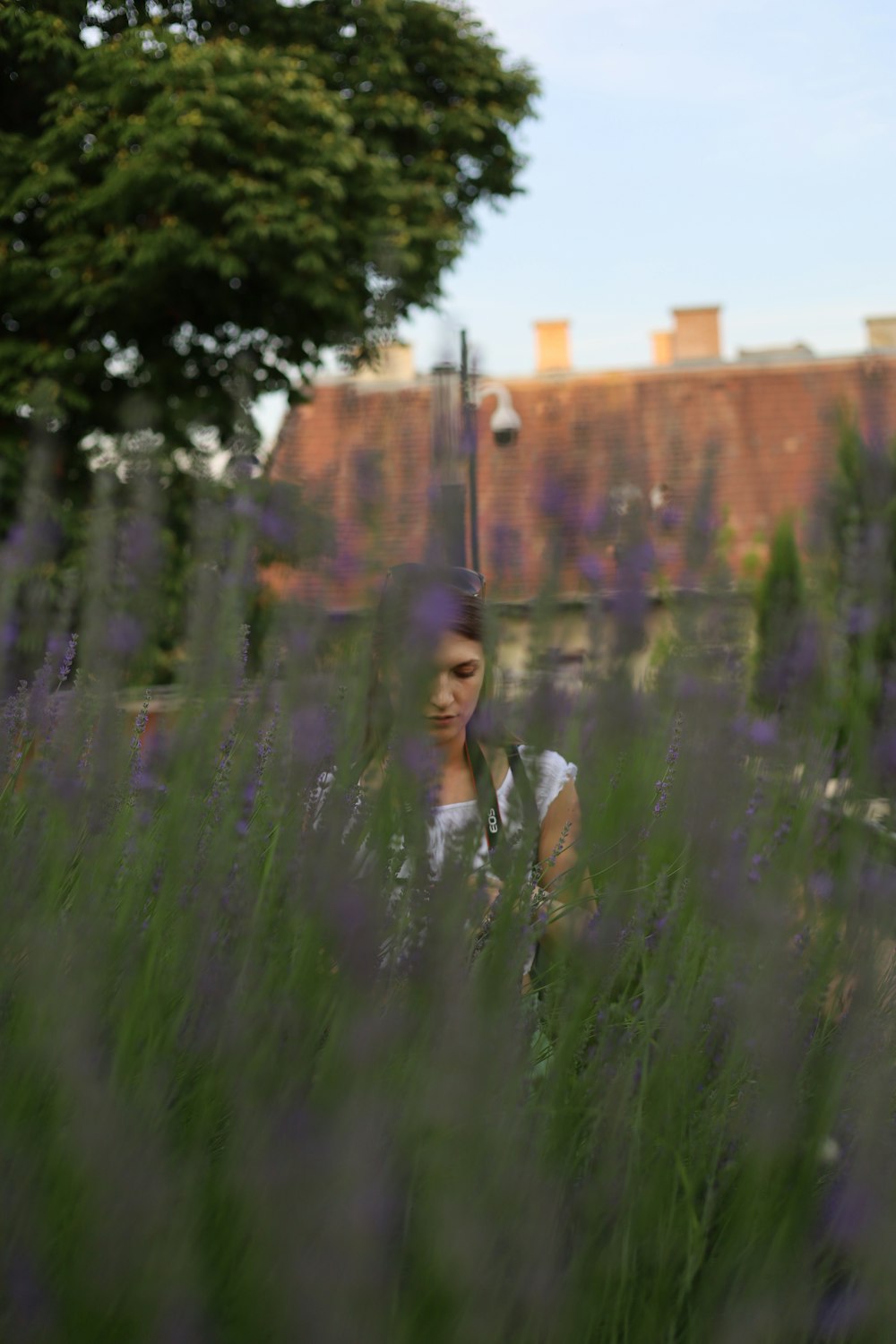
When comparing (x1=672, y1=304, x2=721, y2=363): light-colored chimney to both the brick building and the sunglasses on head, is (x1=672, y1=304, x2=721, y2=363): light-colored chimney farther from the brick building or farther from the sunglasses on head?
the sunglasses on head

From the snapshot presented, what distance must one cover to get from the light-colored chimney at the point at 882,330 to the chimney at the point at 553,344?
6.11 metres

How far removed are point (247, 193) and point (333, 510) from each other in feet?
42.8

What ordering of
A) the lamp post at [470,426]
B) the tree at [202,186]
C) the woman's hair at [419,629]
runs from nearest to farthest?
1. the woman's hair at [419,629]
2. the lamp post at [470,426]
3. the tree at [202,186]

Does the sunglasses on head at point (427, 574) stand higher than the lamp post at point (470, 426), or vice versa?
the lamp post at point (470, 426)

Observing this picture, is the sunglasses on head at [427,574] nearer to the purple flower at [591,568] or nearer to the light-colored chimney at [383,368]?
the light-colored chimney at [383,368]

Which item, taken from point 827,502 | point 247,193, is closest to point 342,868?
point 827,502

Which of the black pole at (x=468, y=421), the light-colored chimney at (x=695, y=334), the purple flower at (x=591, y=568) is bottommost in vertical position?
the purple flower at (x=591, y=568)

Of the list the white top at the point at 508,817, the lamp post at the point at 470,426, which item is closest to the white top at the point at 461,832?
the white top at the point at 508,817

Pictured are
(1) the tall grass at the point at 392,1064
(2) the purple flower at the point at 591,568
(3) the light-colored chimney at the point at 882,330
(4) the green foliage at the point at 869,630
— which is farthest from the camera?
(3) the light-colored chimney at the point at 882,330

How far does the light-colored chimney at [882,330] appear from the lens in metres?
29.9

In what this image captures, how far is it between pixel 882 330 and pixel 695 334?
428 cm

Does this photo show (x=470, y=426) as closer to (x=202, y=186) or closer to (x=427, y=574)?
(x=427, y=574)

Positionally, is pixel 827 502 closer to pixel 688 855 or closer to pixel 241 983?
pixel 688 855

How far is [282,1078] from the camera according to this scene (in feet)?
3.65
